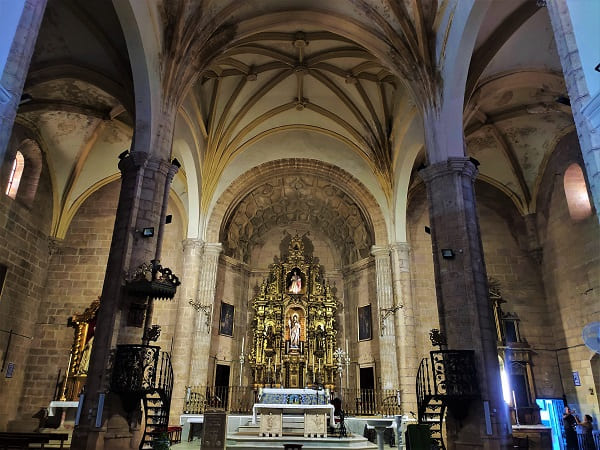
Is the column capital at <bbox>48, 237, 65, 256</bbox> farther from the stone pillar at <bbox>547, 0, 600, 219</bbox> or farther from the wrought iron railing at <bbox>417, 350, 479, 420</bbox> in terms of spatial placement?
the stone pillar at <bbox>547, 0, 600, 219</bbox>

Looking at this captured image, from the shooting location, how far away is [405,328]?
618 inches

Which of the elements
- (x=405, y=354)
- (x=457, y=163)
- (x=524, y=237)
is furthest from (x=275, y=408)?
(x=524, y=237)

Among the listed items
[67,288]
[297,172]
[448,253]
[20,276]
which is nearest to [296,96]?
[297,172]

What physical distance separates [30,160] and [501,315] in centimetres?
1790

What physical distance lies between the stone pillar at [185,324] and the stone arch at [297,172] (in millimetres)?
926

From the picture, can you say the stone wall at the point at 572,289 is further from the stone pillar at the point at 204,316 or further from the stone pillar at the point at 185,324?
the stone pillar at the point at 185,324

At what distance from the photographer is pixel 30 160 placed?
616 inches

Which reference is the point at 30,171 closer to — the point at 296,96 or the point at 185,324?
the point at 185,324

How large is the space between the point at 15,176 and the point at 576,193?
1914 centimetres

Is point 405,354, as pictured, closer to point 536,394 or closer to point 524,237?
point 536,394

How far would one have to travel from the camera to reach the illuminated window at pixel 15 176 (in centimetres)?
1459

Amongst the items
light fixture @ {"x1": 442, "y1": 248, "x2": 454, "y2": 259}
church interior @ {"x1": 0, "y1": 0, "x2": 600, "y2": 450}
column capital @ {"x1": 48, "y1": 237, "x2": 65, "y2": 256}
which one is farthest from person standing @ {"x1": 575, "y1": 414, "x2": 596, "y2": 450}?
column capital @ {"x1": 48, "y1": 237, "x2": 65, "y2": 256}

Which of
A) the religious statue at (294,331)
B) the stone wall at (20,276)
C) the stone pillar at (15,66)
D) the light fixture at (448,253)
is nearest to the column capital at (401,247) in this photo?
the religious statue at (294,331)

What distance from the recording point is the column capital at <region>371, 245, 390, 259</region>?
17.2m
